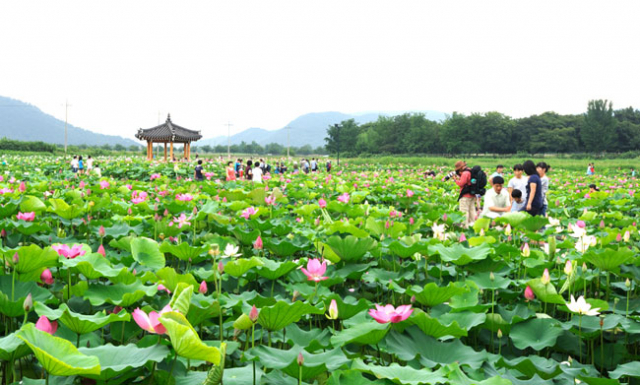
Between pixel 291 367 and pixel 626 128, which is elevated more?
pixel 626 128

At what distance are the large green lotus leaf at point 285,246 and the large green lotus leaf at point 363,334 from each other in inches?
48.3

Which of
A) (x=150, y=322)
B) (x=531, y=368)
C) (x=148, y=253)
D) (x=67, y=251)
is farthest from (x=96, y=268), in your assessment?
(x=531, y=368)

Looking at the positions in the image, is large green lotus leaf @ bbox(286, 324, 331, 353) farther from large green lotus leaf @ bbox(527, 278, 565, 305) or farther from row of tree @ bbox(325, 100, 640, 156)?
row of tree @ bbox(325, 100, 640, 156)

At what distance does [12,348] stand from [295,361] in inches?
28.1

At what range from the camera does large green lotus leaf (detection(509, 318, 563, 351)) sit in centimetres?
188

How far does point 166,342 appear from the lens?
128 centimetres

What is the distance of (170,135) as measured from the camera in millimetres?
24859

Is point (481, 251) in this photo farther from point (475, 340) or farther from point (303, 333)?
point (303, 333)

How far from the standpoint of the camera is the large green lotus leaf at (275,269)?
7.18 ft

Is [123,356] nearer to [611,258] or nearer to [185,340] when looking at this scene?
[185,340]

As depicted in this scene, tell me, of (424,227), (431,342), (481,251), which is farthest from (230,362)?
(424,227)

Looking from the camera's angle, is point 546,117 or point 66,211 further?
point 546,117

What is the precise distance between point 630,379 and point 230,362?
150 cm

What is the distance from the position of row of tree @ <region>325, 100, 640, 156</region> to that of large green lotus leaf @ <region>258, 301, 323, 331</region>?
160 feet
